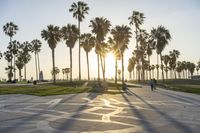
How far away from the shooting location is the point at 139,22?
106 m

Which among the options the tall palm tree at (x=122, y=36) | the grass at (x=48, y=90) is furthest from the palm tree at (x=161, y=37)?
the grass at (x=48, y=90)

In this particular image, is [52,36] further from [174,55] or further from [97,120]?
[97,120]

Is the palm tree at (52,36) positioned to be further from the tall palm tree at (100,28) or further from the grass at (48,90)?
the grass at (48,90)

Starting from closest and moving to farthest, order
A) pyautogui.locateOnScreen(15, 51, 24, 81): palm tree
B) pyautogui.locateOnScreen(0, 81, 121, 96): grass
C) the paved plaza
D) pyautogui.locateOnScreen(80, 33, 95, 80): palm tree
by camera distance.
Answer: the paved plaza < pyautogui.locateOnScreen(0, 81, 121, 96): grass < pyautogui.locateOnScreen(80, 33, 95, 80): palm tree < pyautogui.locateOnScreen(15, 51, 24, 81): palm tree

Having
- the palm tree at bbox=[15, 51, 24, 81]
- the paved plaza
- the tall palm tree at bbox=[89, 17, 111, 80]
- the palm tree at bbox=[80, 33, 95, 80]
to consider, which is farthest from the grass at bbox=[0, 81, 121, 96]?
the palm tree at bbox=[15, 51, 24, 81]

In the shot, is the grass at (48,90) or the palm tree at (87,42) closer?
the grass at (48,90)

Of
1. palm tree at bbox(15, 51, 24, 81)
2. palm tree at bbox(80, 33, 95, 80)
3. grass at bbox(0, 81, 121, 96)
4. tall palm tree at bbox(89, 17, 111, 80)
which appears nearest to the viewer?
grass at bbox(0, 81, 121, 96)

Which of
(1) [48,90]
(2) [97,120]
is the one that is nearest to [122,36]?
(1) [48,90]

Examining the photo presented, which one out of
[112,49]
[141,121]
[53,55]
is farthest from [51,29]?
[141,121]

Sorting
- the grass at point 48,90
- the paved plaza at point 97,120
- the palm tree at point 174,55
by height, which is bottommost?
the paved plaza at point 97,120

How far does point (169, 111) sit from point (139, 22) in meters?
80.1

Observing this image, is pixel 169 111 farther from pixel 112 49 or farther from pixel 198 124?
pixel 112 49

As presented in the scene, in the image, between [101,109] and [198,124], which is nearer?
[198,124]

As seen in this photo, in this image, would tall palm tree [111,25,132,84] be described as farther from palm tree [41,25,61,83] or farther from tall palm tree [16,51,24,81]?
tall palm tree [16,51,24,81]
